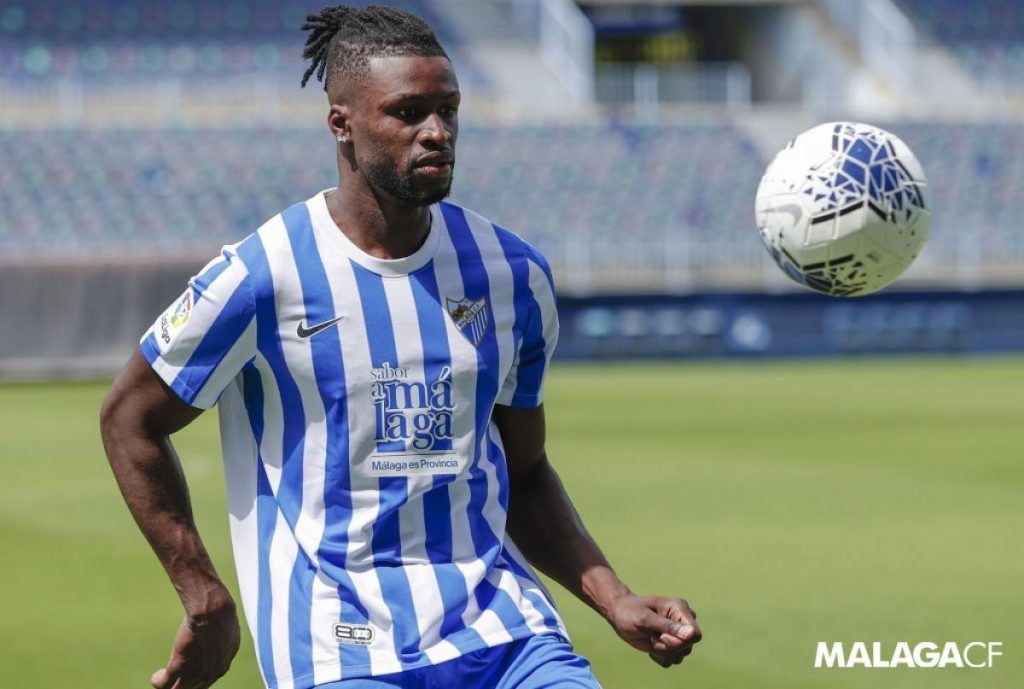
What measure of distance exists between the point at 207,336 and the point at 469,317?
51cm

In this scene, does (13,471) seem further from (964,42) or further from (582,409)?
(964,42)

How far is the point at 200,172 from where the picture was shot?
2827 centimetres

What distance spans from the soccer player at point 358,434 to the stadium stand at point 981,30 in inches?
1308

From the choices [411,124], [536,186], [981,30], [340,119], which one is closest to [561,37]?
[536,186]

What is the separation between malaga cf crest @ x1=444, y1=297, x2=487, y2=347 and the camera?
3.26 metres

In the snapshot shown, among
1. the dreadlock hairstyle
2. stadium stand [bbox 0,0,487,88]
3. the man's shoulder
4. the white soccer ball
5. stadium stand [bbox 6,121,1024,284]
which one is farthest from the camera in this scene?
stadium stand [bbox 0,0,487,88]

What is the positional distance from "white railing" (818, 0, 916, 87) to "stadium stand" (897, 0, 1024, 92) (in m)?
0.55

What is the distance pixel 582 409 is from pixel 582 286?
8140 millimetres

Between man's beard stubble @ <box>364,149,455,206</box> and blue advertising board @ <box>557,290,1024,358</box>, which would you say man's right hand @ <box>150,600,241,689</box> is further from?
blue advertising board @ <box>557,290,1024,358</box>

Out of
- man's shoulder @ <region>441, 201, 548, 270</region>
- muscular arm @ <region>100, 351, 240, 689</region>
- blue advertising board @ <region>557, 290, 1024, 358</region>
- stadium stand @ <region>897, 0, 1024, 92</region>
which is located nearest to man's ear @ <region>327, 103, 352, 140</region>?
man's shoulder @ <region>441, 201, 548, 270</region>

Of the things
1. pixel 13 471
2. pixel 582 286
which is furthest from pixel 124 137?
pixel 13 471

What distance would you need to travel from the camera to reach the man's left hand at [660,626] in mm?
3037

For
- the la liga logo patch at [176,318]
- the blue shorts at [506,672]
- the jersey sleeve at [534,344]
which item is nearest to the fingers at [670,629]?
the blue shorts at [506,672]

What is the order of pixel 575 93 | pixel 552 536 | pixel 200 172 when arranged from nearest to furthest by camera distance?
pixel 552 536, pixel 200 172, pixel 575 93
